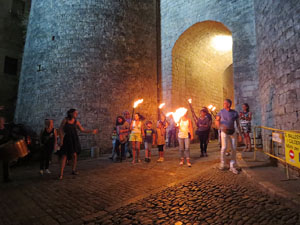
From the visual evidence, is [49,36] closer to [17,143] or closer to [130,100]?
[130,100]

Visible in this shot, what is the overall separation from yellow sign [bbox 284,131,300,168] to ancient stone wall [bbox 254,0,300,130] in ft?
2.28

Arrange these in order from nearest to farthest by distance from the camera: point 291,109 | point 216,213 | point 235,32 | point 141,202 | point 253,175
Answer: point 216,213 < point 141,202 < point 253,175 < point 291,109 < point 235,32

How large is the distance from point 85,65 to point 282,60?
854 cm

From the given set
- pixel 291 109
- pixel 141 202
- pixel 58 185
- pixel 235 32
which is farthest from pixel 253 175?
pixel 235 32

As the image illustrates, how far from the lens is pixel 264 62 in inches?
264

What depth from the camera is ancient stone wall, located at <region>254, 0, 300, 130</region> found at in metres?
4.46

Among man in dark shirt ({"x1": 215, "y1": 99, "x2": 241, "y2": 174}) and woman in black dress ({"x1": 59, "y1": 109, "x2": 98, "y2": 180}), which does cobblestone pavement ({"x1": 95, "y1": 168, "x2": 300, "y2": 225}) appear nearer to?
man in dark shirt ({"x1": 215, "y1": 99, "x2": 241, "y2": 174})

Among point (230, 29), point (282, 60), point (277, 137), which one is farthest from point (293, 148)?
point (230, 29)

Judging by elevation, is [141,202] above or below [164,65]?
below

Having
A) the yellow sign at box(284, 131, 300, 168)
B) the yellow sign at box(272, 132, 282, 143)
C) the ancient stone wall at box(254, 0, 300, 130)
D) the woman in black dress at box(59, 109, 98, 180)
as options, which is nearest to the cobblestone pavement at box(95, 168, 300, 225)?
the yellow sign at box(284, 131, 300, 168)

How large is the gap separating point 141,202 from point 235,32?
12509 mm

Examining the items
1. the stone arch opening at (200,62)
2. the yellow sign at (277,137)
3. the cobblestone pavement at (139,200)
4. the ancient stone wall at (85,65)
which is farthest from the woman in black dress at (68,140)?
the stone arch opening at (200,62)

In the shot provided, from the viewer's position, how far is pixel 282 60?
5086 millimetres

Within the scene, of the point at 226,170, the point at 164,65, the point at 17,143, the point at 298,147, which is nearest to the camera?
the point at 298,147
